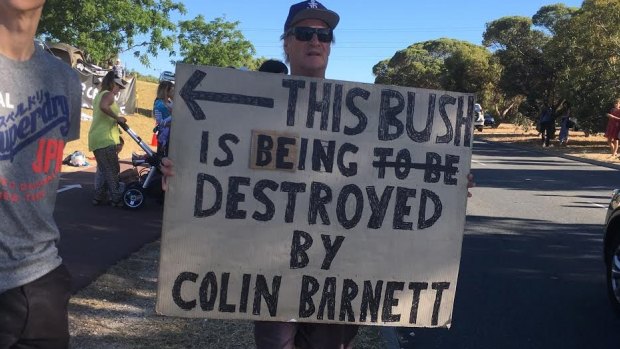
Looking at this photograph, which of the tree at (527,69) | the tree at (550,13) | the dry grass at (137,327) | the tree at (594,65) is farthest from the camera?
the tree at (550,13)

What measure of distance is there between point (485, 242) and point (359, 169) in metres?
5.73

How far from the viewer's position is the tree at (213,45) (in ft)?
123

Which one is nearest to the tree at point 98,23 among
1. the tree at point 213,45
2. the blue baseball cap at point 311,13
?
the tree at point 213,45

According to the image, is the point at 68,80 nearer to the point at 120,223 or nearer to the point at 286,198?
the point at 286,198

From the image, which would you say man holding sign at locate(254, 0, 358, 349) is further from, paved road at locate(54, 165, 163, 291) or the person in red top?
the person in red top

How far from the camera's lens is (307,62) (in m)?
2.78

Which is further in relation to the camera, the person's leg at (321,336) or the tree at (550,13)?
the tree at (550,13)

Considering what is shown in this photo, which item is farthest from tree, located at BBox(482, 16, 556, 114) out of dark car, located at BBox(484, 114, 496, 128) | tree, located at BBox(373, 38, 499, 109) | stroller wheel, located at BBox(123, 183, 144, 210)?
stroller wheel, located at BBox(123, 183, 144, 210)

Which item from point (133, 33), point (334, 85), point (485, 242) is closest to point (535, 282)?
point (485, 242)

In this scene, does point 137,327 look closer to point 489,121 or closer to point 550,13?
point 489,121

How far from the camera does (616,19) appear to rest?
27.0m

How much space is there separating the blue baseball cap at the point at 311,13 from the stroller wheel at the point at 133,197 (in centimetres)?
643

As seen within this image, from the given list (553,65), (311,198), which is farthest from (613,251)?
(553,65)

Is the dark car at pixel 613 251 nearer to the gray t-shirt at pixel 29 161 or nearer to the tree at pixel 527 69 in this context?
the gray t-shirt at pixel 29 161
